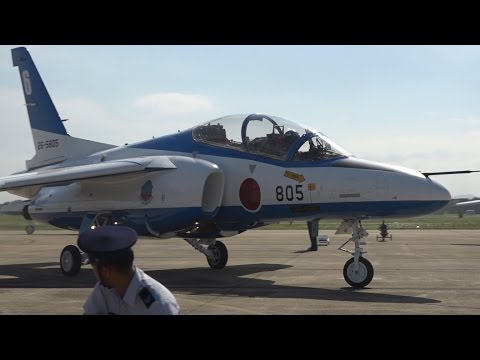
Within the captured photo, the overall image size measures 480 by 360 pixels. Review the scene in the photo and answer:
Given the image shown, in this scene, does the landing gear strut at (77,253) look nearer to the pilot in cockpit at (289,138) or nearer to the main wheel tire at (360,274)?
the pilot in cockpit at (289,138)

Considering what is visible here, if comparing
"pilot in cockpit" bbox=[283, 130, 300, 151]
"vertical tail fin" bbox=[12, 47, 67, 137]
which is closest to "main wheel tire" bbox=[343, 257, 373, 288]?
"pilot in cockpit" bbox=[283, 130, 300, 151]

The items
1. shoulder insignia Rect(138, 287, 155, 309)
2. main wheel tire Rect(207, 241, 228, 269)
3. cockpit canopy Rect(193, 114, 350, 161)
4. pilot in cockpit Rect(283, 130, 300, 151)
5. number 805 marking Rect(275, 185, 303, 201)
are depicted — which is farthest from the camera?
main wheel tire Rect(207, 241, 228, 269)

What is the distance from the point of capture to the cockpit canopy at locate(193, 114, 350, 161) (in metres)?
12.0

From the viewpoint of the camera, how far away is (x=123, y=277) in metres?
2.98

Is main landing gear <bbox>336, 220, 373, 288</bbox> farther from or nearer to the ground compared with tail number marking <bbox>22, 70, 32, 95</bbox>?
nearer to the ground

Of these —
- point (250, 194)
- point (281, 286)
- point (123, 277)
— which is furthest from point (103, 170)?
point (123, 277)

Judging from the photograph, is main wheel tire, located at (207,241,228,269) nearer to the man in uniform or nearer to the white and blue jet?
the white and blue jet

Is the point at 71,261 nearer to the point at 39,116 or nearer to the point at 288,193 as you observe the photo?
the point at 288,193

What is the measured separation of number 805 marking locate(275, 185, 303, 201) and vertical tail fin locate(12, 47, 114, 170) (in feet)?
28.4

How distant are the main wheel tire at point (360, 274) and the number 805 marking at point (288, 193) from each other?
1.67m

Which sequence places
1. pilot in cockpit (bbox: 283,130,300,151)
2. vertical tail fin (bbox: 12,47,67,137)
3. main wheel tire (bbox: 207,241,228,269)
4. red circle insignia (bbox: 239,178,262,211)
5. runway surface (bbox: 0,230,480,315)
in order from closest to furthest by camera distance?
runway surface (bbox: 0,230,480,315)
pilot in cockpit (bbox: 283,130,300,151)
red circle insignia (bbox: 239,178,262,211)
main wheel tire (bbox: 207,241,228,269)
vertical tail fin (bbox: 12,47,67,137)
